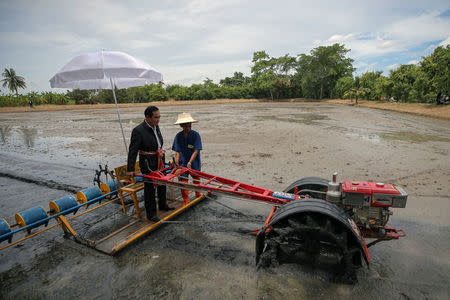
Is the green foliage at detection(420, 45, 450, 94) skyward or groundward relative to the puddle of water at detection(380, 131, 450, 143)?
skyward

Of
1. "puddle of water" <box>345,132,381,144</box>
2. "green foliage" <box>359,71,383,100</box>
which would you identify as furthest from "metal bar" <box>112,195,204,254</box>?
"green foliage" <box>359,71,383,100</box>

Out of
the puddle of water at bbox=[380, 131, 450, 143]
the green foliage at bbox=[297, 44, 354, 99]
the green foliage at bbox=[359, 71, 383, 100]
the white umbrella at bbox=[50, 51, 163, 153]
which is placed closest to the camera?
the white umbrella at bbox=[50, 51, 163, 153]

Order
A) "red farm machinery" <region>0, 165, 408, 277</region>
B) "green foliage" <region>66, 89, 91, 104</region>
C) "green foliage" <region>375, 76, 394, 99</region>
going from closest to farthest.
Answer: "red farm machinery" <region>0, 165, 408, 277</region>
"green foliage" <region>375, 76, 394, 99</region>
"green foliage" <region>66, 89, 91, 104</region>

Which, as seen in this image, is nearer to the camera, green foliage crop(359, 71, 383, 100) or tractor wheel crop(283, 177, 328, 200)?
tractor wheel crop(283, 177, 328, 200)

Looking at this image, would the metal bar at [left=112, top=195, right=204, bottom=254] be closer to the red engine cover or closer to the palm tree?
the red engine cover

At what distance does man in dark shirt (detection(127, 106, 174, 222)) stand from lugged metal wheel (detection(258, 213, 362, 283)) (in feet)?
6.82

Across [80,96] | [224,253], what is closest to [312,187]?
[224,253]

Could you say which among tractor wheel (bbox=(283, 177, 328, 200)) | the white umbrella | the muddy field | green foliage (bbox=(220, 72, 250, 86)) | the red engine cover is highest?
green foliage (bbox=(220, 72, 250, 86))

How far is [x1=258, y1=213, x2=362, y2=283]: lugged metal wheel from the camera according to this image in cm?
238

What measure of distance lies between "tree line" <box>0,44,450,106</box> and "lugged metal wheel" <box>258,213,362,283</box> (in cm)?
2607

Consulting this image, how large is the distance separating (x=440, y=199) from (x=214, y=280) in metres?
4.81

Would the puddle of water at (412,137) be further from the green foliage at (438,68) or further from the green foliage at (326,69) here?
the green foliage at (326,69)

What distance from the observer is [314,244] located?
2490 mm

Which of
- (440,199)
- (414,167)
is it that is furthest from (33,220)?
(414,167)
